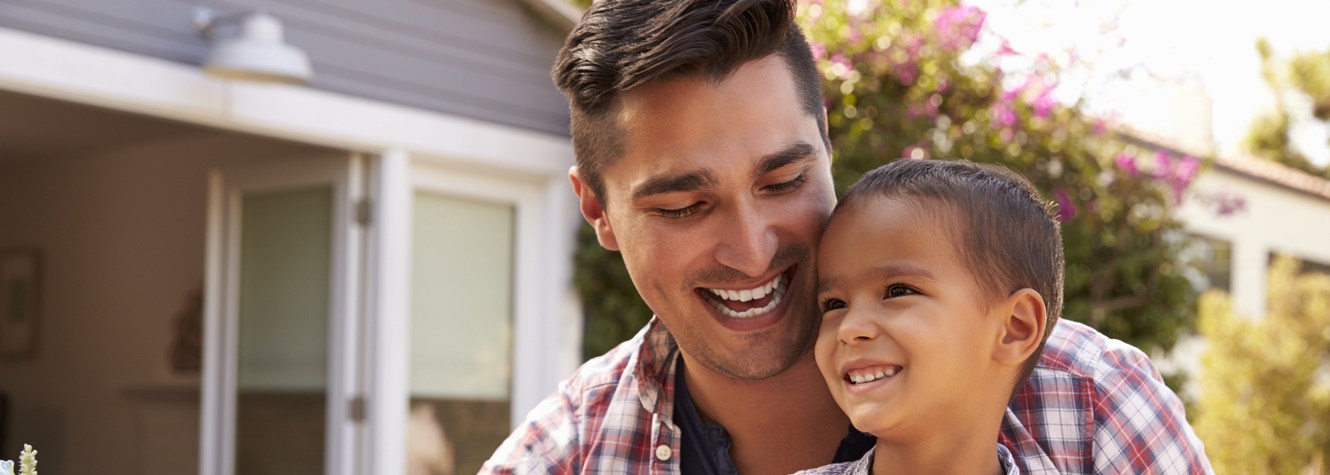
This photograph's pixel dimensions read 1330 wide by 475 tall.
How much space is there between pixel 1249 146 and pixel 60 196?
62.5 feet

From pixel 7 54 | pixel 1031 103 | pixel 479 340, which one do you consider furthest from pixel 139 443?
pixel 1031 103

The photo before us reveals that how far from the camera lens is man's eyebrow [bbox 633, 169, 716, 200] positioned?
1.64 meters

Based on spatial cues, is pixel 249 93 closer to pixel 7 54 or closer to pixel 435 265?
pixel 7 54

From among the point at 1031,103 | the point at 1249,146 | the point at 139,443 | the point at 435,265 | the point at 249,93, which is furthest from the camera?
the point at 1249,146

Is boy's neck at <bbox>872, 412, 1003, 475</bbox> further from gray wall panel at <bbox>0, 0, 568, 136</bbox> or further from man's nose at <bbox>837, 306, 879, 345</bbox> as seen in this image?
gray wall panel at <bbox>0, 0, 568, 136</bbox>

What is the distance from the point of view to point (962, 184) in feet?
5.07

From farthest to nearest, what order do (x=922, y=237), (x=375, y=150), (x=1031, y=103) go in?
(x=1031, y=103), (x=375, y=150), (x=922, y=237)

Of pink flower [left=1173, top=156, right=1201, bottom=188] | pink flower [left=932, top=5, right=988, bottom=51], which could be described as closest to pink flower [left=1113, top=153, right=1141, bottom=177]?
pink flower [left=1173, top=156, right=1201, bottom=188]

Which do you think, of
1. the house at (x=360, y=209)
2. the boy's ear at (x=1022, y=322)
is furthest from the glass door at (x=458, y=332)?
the boy's ear at (x=1022, y=322)

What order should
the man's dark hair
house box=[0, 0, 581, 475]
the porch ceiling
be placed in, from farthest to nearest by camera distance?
1. the porch ceiling
2. house box=[0, 0, 581, 475]
3. the man's dark hair

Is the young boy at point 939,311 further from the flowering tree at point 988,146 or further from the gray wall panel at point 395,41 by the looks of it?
the flowering tree at point 988,146

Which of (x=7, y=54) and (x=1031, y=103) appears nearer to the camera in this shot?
(x=7, y=54)

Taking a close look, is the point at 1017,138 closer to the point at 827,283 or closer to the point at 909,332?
the point at 827,283

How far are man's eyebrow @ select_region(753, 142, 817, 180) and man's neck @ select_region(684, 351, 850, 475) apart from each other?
13.8 inches
